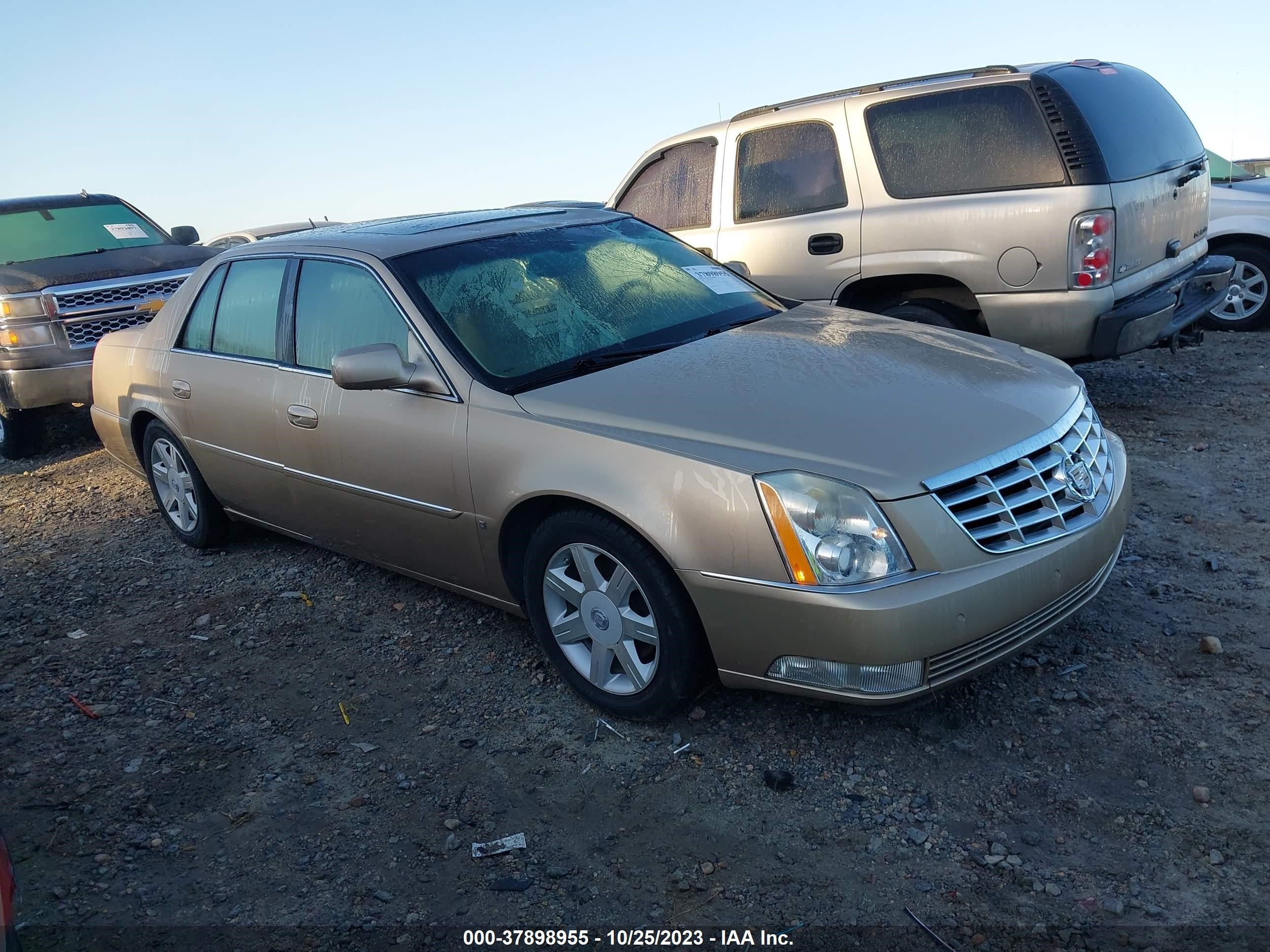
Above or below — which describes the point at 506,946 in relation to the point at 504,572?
below

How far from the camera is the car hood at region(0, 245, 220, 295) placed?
7859 mm

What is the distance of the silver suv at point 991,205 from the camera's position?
5.55m

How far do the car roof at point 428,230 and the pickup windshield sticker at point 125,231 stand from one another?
4.76 metres

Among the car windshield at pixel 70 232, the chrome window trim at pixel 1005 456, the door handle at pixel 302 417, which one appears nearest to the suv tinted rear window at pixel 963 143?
the chrome window trim at pixel 1005 456

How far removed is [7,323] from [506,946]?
705 centimetres

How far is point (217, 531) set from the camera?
5422mm

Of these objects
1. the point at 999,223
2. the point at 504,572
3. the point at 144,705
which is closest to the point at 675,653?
the point at 504,572

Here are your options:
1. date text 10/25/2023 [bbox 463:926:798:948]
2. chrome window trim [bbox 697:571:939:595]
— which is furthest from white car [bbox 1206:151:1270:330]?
date text 10/25/2023 [bbox 463:926:798:948]

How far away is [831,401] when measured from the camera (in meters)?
3.29

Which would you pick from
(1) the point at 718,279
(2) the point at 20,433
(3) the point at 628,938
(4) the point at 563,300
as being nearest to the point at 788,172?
(1) the point at 718,279

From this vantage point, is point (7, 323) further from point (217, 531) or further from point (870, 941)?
point (870, 941)

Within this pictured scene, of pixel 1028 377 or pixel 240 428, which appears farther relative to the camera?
pixel 240 428

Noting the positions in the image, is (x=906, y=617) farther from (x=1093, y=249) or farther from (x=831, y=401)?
(x=1093, y=249)

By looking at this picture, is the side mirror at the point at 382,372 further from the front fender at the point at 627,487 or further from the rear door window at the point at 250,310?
the rear door window at the point at 250,310
